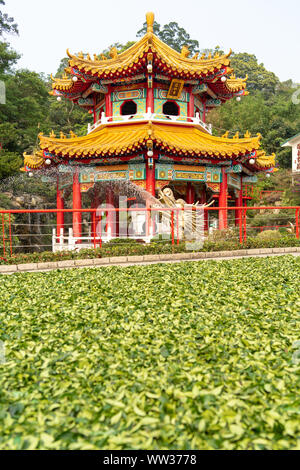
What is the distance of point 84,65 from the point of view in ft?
51.3

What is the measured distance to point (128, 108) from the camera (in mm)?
17219

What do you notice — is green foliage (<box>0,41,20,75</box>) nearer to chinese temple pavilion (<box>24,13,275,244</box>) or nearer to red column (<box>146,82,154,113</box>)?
chinese temple pavilion (<box>24,13,275,244</box>)

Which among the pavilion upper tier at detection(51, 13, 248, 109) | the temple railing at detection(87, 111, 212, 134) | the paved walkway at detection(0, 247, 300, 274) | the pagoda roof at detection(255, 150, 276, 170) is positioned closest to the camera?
the paved walkway at detection(0, 247, 300, 274)

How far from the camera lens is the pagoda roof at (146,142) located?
14.2m

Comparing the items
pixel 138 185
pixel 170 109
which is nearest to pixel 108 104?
pixel 170 109

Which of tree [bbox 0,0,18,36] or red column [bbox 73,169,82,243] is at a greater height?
tree [bbox 0,0,18,36]

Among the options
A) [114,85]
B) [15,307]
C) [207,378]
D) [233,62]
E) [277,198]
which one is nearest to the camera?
[207,378]

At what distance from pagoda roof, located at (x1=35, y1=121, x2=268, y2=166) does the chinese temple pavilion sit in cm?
3

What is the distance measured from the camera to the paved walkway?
33.7 ft

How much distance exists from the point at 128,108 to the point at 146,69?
224cm

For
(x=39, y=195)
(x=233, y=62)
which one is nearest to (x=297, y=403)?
(x=39, y=195)

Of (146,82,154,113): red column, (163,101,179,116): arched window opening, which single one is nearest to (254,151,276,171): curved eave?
(163,101,179,116): arched window opening
